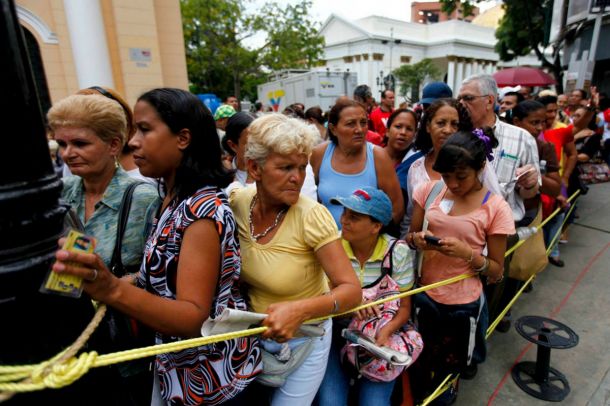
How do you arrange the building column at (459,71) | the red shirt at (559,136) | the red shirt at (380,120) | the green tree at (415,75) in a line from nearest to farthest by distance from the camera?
the red shirt at (559,136) → the red shirt at (380,120) → the green tree at (415,75) → the building column at (459,71)

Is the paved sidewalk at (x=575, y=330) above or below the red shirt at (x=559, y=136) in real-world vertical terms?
below

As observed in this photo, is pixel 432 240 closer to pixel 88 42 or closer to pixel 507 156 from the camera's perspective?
pixel 507 156

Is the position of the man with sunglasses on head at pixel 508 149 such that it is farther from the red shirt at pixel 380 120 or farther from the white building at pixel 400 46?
the white building at pixel 400 46

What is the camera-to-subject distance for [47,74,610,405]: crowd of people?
1282 mm

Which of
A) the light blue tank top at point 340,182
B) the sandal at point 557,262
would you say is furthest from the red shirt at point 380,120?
the light blue tank top at point 340,182

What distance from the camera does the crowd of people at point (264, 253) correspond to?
1282mm

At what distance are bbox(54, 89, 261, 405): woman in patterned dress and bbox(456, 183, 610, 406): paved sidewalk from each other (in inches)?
93.2

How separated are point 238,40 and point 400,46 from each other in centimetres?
3897

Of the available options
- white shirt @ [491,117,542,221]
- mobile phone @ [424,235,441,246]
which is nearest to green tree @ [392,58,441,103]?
white shirt @ [491,117,542,221]

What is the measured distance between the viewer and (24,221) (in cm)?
80

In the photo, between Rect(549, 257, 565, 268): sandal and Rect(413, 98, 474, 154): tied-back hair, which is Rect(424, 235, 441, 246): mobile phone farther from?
Rect(549, 257, 565, 268): sandal

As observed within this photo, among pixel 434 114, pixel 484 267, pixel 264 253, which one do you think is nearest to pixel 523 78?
pixel 434 114

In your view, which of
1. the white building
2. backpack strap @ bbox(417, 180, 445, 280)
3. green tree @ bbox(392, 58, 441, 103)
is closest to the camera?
backpack strap @ bbox(417, 180, 445, 280)

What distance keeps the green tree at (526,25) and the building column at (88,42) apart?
56.5ft
